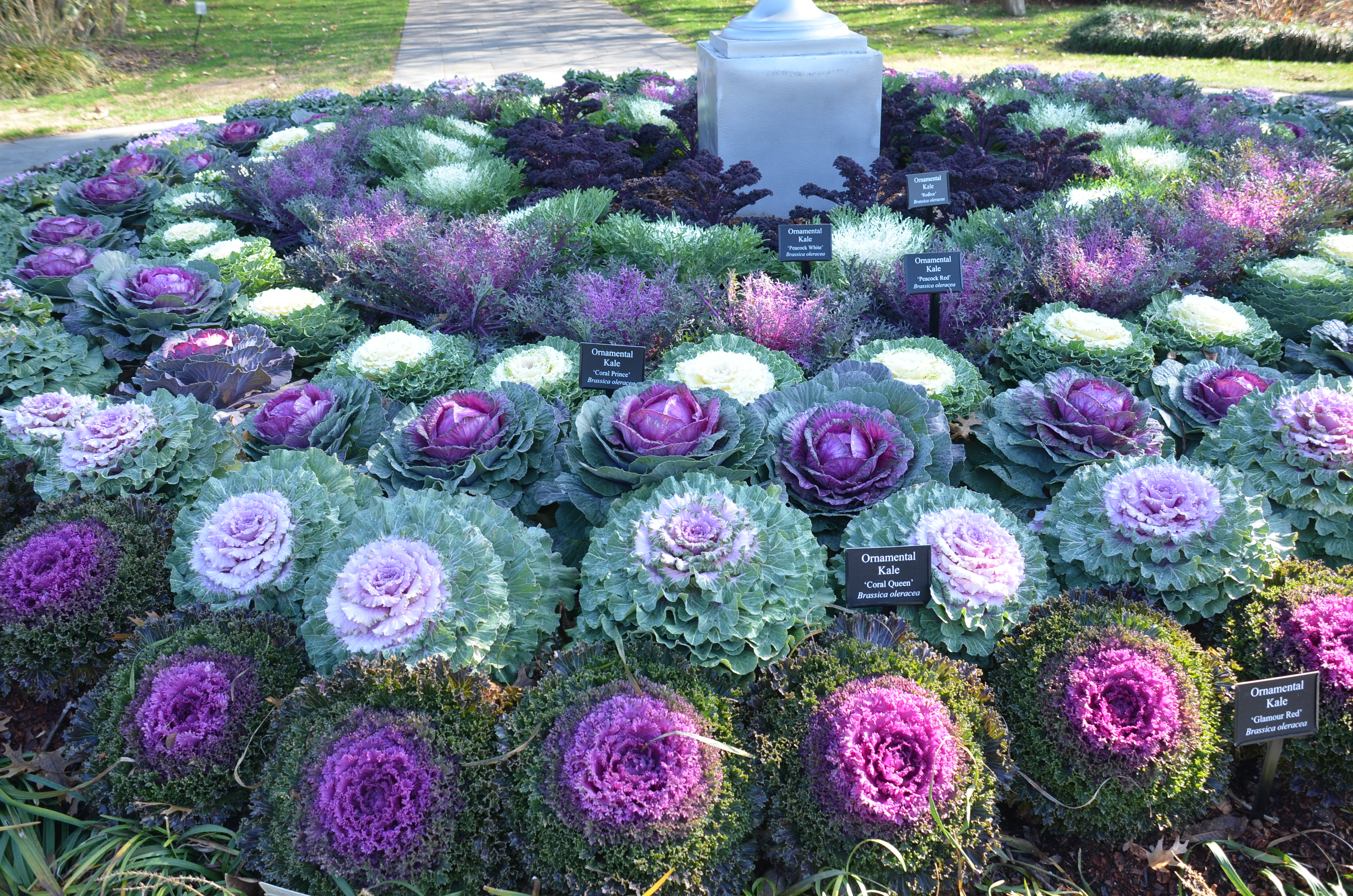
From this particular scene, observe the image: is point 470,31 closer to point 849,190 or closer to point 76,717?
point 849,190

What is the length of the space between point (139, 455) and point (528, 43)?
49.9 feet

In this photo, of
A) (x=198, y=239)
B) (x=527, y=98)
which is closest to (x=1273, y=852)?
(x=198, y=239)

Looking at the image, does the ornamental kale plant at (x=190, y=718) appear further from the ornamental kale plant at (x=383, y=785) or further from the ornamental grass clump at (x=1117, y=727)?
the ornamental grass clump at (x=1117, y=727)

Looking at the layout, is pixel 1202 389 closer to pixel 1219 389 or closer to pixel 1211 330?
pixel 1219 389

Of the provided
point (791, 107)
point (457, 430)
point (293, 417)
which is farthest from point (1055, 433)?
point (791, 107)

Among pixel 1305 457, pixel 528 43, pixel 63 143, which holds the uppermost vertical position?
pixel 1305 457

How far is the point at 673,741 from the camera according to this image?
1556mm

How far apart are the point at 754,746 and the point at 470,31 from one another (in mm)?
18462

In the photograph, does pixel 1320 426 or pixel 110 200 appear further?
pixel 110 200

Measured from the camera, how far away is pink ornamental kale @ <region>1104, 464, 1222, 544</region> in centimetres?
191

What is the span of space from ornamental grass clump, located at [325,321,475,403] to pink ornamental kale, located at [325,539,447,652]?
1.17 meters

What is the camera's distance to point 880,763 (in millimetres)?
1555

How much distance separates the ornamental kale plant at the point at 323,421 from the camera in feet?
8.14

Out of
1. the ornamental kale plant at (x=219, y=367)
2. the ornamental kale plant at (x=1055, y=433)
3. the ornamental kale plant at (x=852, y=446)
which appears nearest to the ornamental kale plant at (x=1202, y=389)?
the ornamental kale plant at (x=1055, y=433)
